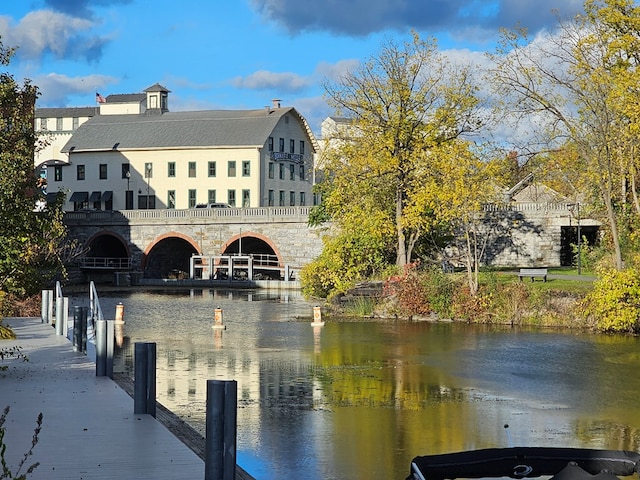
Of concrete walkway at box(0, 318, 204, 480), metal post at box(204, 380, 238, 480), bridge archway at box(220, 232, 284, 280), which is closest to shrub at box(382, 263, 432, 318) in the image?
concrete walkway at box(0, 318, 204, 480)

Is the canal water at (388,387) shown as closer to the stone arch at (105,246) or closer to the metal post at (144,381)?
the metal post at (144,381)

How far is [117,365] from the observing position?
2241 cm

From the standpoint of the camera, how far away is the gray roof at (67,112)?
123 m

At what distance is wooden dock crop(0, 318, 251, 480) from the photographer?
10219mm

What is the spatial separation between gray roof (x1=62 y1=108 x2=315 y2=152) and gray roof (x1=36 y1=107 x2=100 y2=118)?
34.7 m

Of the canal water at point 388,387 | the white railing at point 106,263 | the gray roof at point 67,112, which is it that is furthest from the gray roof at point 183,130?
the canal water at point 388,387

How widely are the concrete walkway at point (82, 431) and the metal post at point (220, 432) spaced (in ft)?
1.59

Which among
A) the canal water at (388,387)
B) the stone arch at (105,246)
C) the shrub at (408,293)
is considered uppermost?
the stone arch at (105,246)

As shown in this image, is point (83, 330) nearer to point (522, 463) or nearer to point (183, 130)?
point (522, 463)

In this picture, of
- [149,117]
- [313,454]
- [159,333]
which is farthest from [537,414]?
[149,117]

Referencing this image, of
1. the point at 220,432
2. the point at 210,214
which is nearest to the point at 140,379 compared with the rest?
the point at 220,432

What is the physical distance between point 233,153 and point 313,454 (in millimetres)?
66837

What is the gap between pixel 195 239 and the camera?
215ft

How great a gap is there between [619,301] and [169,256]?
151 feet
